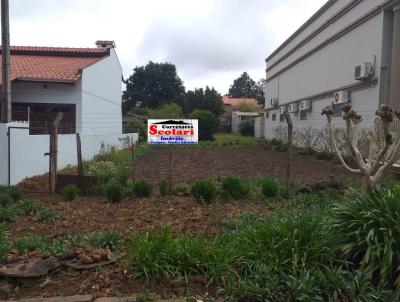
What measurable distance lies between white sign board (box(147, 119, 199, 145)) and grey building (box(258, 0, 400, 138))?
30.5 feet

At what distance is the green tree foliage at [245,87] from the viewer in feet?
321

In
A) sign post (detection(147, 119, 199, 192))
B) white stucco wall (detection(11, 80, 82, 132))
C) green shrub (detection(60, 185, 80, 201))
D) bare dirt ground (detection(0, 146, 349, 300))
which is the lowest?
bare dirt ground (detection(0, 146, 349, 300))

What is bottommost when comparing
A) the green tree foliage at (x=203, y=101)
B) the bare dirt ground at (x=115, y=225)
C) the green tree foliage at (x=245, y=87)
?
the bare dirt ground at (x=115, y=225)

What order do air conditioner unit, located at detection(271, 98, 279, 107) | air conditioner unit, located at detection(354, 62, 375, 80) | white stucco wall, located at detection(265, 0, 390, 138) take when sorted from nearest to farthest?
air conditioner unit, located at detection(354, 62, 375, 80) → white stucco wall, located at detection(265, 0, 390, 138) → air conditioner unit, located at detection(271, 98, 279, 107)

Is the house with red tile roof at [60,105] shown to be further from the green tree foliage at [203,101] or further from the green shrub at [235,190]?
the green tree foliage at [203,101]

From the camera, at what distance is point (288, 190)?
809 cm

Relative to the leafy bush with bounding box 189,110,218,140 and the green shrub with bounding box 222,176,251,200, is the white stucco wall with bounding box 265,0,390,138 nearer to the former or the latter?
the leafy bush with bounding box 189,110,218,140

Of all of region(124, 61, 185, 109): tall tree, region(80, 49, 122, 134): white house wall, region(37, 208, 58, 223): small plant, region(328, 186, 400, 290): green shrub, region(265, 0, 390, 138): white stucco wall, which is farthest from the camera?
region(124, 61, 185, 109): tall tree

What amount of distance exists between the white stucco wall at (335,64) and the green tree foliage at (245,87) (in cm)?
6672

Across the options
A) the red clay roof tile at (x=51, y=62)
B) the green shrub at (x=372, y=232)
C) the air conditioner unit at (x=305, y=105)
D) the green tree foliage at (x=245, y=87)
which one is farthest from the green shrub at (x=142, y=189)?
the green tree foliage at (x=245, y=87)

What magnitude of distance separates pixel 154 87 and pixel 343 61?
41235 millimetres

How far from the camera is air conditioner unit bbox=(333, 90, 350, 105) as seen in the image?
59.0 feet

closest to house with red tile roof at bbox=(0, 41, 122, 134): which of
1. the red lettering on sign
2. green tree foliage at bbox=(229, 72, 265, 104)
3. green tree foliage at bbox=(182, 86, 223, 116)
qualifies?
the red lettering on sign

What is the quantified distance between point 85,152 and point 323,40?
13.7 meters
